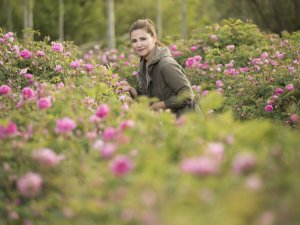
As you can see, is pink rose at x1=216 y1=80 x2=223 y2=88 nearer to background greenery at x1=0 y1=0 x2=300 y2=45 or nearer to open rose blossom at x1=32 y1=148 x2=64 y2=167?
open rose blossom at x1=32 y1=148 x2=64 y2=167

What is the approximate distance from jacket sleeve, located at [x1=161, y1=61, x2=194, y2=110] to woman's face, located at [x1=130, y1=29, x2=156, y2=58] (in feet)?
1.21

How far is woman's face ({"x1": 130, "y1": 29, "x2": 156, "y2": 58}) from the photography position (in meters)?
5.17

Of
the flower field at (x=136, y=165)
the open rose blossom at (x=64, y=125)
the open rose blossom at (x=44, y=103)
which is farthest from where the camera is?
the open rose blossom at (x=44, y=103)

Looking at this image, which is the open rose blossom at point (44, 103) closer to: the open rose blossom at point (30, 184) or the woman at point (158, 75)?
the open rose blossom at point (30, 184)

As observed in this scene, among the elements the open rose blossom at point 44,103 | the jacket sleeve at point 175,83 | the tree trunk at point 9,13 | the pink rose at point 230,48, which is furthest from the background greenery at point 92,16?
the open rose blossom at point 44,103

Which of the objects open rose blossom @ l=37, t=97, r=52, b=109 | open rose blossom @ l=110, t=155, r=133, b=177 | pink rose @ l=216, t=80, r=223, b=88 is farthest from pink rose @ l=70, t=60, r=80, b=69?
open rose blossom @ l=110, t=155, r=133, b=177

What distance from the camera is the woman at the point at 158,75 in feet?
15.6

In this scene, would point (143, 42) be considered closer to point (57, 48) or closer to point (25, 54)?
Result: point (57, 48)

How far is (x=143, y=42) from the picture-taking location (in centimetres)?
517

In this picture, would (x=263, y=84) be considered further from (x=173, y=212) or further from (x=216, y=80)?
(x=173, y=212)

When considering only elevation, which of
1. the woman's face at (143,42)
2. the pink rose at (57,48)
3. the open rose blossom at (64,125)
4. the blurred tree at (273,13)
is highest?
the blurred tree at (273,13)

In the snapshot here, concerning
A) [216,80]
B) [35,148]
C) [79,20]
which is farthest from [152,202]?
[79,20]

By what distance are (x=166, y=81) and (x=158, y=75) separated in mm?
157

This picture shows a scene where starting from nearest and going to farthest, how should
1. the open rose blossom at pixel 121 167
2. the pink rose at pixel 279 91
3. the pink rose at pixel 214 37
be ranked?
the open rose blossom at pixel 121 167 → the pink rose at pixel 279 91 → the pink rose at pixel 214 37
